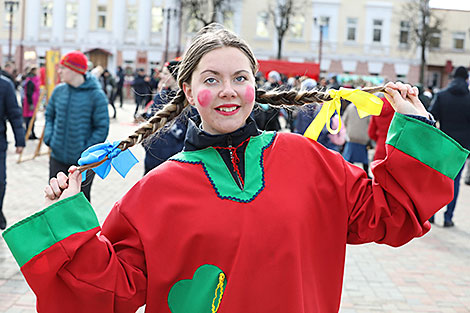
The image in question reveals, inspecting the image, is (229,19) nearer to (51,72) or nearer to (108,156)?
(51,72)

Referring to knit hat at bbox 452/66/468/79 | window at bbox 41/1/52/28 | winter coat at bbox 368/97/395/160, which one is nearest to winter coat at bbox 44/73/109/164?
winter coat at bbox 368/97/395/160

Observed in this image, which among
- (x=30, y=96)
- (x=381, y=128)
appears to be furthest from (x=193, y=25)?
(x=381, y=128)

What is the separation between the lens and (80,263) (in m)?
1.82

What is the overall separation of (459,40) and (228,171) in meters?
45.7

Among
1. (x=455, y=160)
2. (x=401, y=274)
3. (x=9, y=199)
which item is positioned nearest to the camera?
(x=455, y=160)

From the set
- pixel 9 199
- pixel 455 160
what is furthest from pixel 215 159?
pixel 9 199

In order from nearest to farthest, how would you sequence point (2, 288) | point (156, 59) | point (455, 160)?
point (455, 160) < point (2, 288) < point (156, 59)

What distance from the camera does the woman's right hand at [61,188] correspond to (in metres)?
1.94

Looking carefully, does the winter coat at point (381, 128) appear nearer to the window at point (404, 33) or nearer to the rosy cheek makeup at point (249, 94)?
the rosy cheek makeup at point (249, 94)

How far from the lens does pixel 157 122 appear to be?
235cm

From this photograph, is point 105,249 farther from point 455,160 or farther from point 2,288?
point 2,288

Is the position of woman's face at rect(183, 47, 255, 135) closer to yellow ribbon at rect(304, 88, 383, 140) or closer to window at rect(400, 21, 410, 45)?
yellow ribbon at rect(304, 88, 383, 140)

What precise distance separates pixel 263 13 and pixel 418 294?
39964 mm

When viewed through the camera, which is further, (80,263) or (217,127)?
(217,127)
